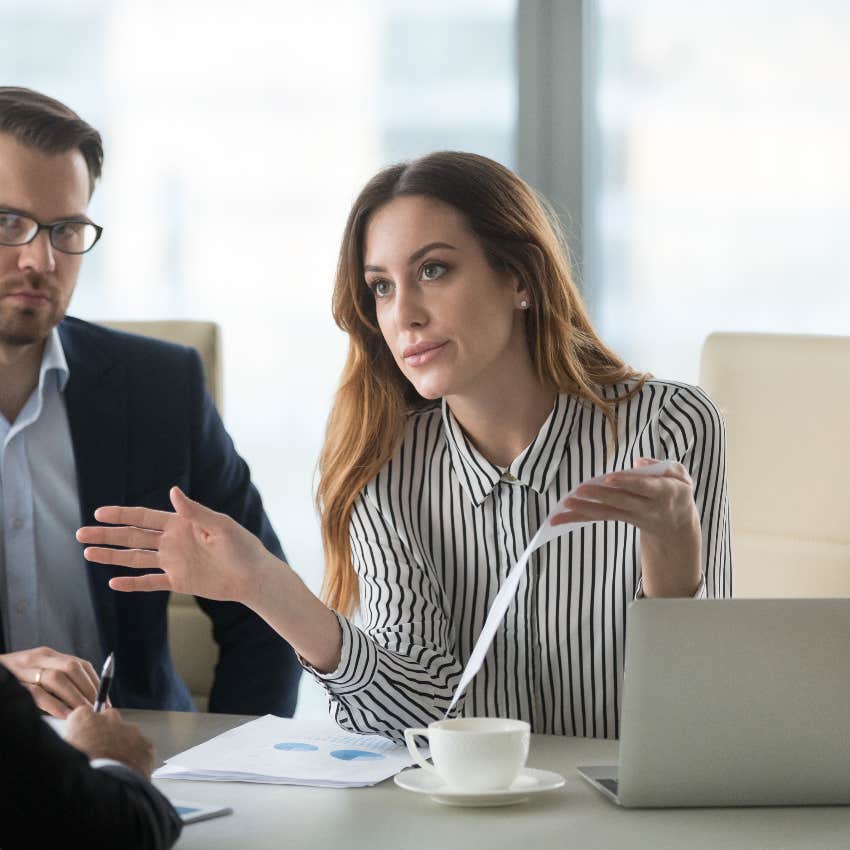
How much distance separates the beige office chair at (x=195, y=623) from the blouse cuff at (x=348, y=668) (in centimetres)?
67

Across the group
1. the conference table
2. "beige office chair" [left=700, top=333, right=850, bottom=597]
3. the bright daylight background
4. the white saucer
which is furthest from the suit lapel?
the bright daylight background

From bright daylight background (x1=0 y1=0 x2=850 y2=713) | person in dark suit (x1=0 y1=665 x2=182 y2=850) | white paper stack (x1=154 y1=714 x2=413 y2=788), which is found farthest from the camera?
bright daylight background (x1=0 y1=0 x2=850 y2=713)

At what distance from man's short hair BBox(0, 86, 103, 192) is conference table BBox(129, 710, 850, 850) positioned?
1112 mm

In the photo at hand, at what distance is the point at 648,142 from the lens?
3221 mm

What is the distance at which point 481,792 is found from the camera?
1219 mm

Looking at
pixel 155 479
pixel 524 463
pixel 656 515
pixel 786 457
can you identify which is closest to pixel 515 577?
pixel 656 515

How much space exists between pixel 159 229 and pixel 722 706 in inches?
103

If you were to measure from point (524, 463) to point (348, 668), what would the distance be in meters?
0.40

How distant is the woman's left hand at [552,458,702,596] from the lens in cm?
141

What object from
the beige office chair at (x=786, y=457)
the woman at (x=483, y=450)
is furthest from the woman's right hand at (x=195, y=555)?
the beige office chair at (x=786, y=457)

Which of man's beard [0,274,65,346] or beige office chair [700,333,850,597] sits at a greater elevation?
man's beard [0,274,65,346]

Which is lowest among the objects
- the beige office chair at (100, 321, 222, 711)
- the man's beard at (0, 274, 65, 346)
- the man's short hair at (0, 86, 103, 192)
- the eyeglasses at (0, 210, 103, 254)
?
the beige office chair at (100, 321, 222, 711)

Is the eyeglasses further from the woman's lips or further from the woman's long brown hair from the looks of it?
the woman's lips

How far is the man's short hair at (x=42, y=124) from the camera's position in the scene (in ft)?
6.56
